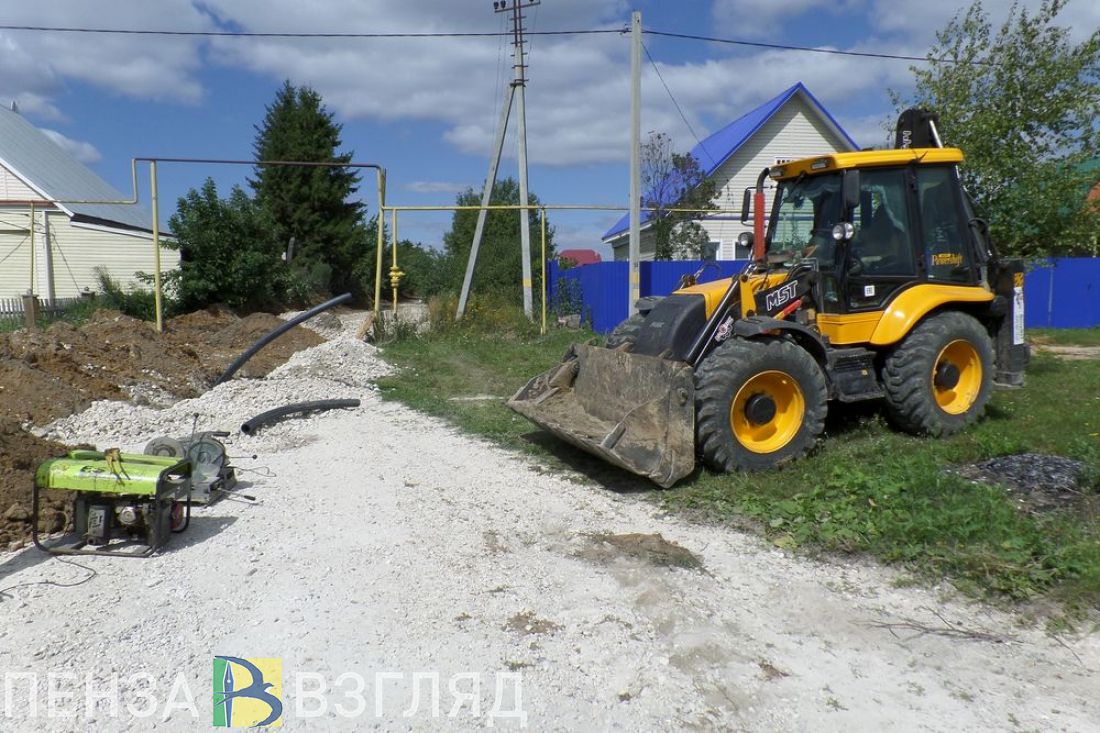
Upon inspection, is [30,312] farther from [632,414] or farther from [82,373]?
[632,414]

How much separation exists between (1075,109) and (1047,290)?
9.62 meters

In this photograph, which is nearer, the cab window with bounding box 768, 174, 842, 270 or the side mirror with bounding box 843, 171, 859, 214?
the side mirror with bounding box 843, 171, 859, 214

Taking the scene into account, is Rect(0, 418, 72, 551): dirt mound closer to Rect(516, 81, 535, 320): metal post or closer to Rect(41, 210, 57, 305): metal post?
Rect(516, 81, 535, 320): metal post

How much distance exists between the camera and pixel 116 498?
5055mm

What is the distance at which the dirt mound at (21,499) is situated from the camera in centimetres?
526

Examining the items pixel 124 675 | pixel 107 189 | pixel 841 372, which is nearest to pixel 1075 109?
pixel 841 372

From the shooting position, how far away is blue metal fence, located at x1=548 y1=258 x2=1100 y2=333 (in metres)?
16.7

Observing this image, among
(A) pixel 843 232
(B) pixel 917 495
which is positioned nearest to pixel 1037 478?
(B) pixel 917 495

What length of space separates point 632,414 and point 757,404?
1059 mm

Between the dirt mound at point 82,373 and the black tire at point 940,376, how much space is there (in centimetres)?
668

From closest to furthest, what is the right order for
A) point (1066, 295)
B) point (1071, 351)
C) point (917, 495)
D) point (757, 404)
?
point (917, 495), point (757, 404), point (1071, 351), point (1066, 295)

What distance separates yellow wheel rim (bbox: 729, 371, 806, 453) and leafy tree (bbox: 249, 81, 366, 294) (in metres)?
28.3

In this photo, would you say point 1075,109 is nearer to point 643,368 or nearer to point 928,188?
point 928,188

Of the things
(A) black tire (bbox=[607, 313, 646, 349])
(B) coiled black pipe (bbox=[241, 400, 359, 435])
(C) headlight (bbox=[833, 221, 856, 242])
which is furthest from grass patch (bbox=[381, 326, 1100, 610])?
(C) headlight (bbox=[833, 221, 856, 242])
